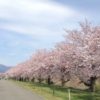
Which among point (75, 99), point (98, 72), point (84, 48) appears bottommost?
point (75, 99)

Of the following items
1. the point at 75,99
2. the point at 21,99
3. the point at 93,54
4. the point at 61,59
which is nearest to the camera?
the point at 21,99

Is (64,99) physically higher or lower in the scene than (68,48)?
lower

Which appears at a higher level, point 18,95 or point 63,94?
point 63,94

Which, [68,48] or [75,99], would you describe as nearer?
[75,99]

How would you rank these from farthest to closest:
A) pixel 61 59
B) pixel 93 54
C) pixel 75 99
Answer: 1. pixel 61 59
2. pixel 93 54
3. pixel 75 99

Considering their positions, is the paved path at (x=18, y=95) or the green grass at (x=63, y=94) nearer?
the paved path at (x=18, y=95)

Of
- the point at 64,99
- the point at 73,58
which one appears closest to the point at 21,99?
the point at 64,99

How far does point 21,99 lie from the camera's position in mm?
34875

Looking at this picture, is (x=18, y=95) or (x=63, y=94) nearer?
(x=18, y=95)

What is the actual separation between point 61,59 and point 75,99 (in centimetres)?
2108

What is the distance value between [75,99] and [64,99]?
213 cm

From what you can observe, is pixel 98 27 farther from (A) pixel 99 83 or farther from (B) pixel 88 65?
(A) pixel 99 83

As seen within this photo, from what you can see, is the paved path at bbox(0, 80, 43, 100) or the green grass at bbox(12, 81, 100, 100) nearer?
the paved path at bbox(0, 80, 43, 100)

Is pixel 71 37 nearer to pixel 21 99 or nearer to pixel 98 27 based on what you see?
pixel 98 27
